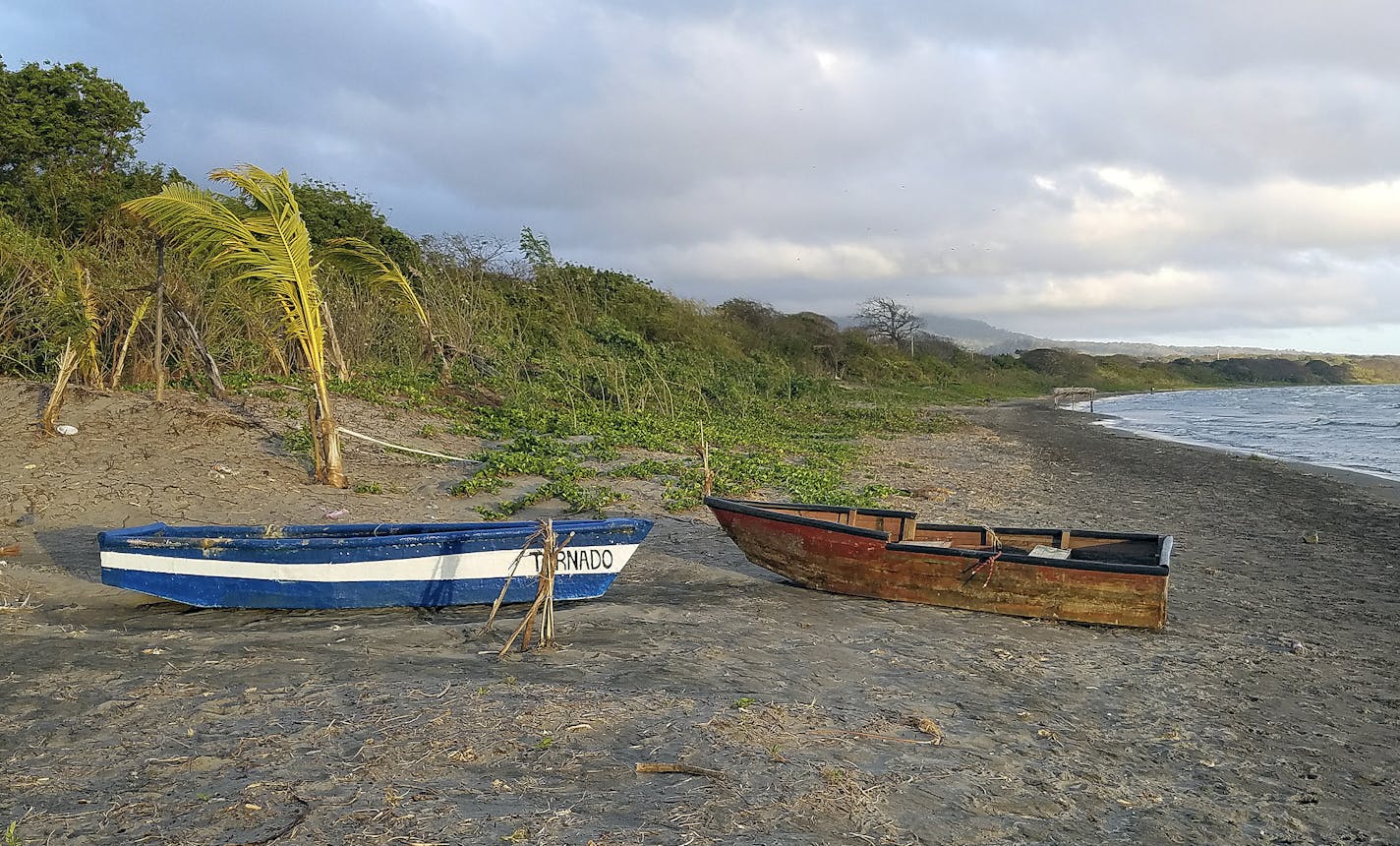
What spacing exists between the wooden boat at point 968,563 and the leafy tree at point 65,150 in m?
16.9

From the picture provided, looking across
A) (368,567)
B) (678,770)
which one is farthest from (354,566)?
(678,770)

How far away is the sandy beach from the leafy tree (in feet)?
34.9

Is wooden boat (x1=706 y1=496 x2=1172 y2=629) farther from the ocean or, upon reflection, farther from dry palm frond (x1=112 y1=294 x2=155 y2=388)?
the ocean

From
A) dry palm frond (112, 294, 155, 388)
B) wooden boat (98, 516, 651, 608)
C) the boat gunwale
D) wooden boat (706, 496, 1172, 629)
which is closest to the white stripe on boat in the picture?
wooden boat (98, 516, 651, 608)

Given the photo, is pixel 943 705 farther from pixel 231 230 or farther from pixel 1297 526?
pixel 1297 526

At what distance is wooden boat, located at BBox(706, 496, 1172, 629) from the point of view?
24.1ft

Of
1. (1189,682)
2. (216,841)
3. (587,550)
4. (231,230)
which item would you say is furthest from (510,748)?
(231,230)

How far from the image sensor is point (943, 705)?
5.48 meters

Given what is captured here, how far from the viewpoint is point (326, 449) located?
10938mm

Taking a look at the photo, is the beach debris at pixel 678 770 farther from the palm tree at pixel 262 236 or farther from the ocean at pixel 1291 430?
the ocean at pixel 1291 430

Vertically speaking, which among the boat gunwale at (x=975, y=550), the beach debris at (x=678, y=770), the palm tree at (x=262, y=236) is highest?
the palm tree at (x=262, y=236)

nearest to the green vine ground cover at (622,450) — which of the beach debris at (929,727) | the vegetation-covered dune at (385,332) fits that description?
the vegetation-covered dune at (385,332)

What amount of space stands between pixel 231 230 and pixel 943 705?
29.3ft

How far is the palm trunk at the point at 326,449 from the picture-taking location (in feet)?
34.9
